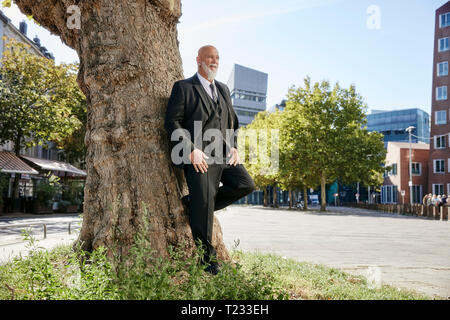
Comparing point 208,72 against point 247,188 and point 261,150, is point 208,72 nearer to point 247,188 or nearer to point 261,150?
point 247,188

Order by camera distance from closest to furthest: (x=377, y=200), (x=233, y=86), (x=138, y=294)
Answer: (x=138, y=294)
(x=377, y=200)
(x=233, y=86)

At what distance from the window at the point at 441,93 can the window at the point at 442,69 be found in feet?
5.40

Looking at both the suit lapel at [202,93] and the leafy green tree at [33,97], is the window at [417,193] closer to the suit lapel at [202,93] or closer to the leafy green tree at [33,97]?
the leafy green tree at [33,97]

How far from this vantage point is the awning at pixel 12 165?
2276cm

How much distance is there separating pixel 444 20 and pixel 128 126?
5478cm

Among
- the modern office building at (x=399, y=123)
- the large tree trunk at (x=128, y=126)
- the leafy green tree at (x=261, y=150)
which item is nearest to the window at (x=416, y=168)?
the leafy green tree at (x=261, y=150)

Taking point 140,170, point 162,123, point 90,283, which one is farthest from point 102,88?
point 90,283

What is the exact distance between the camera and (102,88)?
398cm

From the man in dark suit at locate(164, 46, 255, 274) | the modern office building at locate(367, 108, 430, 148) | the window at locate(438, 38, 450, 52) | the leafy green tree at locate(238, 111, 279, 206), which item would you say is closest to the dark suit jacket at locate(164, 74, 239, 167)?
the man in dark suit at locate(164, 46, 255, 274)

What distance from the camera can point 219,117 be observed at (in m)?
4.01

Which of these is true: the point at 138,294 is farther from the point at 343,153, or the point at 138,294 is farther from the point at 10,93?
the point at 343,153

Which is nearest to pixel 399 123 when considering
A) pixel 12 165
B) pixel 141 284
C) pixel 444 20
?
pixel 444 20

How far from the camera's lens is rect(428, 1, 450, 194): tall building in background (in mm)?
47188
